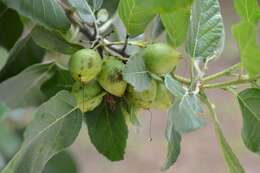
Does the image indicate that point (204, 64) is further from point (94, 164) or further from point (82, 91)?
point (94, 164)

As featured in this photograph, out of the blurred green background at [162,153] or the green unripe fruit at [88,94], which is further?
the blurred green background at [162,153]

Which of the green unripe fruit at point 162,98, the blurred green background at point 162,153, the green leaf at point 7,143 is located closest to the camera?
the green unripe fruit at point 162,98

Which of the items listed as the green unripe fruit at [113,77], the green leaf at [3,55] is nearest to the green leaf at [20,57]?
the green leaf at [3,55]

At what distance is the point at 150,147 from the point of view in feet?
10.6

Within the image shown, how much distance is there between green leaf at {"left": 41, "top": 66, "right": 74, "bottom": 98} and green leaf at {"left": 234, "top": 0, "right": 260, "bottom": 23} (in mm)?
240

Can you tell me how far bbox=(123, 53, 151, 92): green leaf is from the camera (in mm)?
603

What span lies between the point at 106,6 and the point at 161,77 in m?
0.18

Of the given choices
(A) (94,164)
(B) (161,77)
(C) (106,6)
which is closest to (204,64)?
(B) (161,77)

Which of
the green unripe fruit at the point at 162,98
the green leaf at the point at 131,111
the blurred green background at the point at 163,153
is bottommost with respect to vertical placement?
the blurred green background at the point at 163,153

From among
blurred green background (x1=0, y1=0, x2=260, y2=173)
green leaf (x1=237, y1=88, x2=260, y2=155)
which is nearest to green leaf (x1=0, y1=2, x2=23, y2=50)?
green leaf (x1=237, y1=88, x2=260, y2=155)

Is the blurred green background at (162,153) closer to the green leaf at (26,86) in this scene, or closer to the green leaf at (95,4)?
the green leaf at (26,86)

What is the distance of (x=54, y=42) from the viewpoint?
0.70m

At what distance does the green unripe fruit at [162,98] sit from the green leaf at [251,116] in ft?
0.25

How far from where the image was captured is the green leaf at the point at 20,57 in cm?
83
